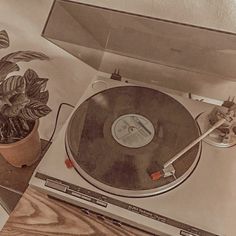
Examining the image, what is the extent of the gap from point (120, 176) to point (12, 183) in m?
0.48

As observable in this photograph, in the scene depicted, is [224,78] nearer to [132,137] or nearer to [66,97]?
[132,137]

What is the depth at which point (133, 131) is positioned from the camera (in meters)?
0.85

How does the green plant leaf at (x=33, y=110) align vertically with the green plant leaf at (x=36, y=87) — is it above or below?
below

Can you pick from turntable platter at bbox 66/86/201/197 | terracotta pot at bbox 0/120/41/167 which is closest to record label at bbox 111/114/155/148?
turntable platter at bbox 66/86/201/197

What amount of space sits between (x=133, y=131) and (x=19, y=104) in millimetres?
293

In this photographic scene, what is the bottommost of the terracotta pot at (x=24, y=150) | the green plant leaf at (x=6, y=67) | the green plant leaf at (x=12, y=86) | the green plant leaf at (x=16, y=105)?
the terracotta pot at (x=24, y=150)

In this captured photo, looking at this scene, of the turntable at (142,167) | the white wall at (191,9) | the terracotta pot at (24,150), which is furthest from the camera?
the terracotta pot at (24,150)

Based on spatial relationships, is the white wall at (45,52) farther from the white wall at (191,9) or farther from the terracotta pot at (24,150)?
the white wall at (191,9)

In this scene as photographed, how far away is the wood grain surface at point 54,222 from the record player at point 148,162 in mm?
37

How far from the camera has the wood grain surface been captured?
78cm

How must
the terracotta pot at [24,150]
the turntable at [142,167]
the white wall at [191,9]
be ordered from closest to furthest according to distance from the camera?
the turntable at [142,167] < the white wall at [191,9] < the terracotta pot at [24,150]

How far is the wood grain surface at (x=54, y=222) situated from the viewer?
777 mm

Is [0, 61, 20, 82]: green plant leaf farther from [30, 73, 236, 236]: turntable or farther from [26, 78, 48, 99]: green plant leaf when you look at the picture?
[30, 73, 236, 236]: turntable

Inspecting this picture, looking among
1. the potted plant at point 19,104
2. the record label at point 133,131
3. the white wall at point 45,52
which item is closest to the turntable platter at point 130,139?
the record label at point 133,131
